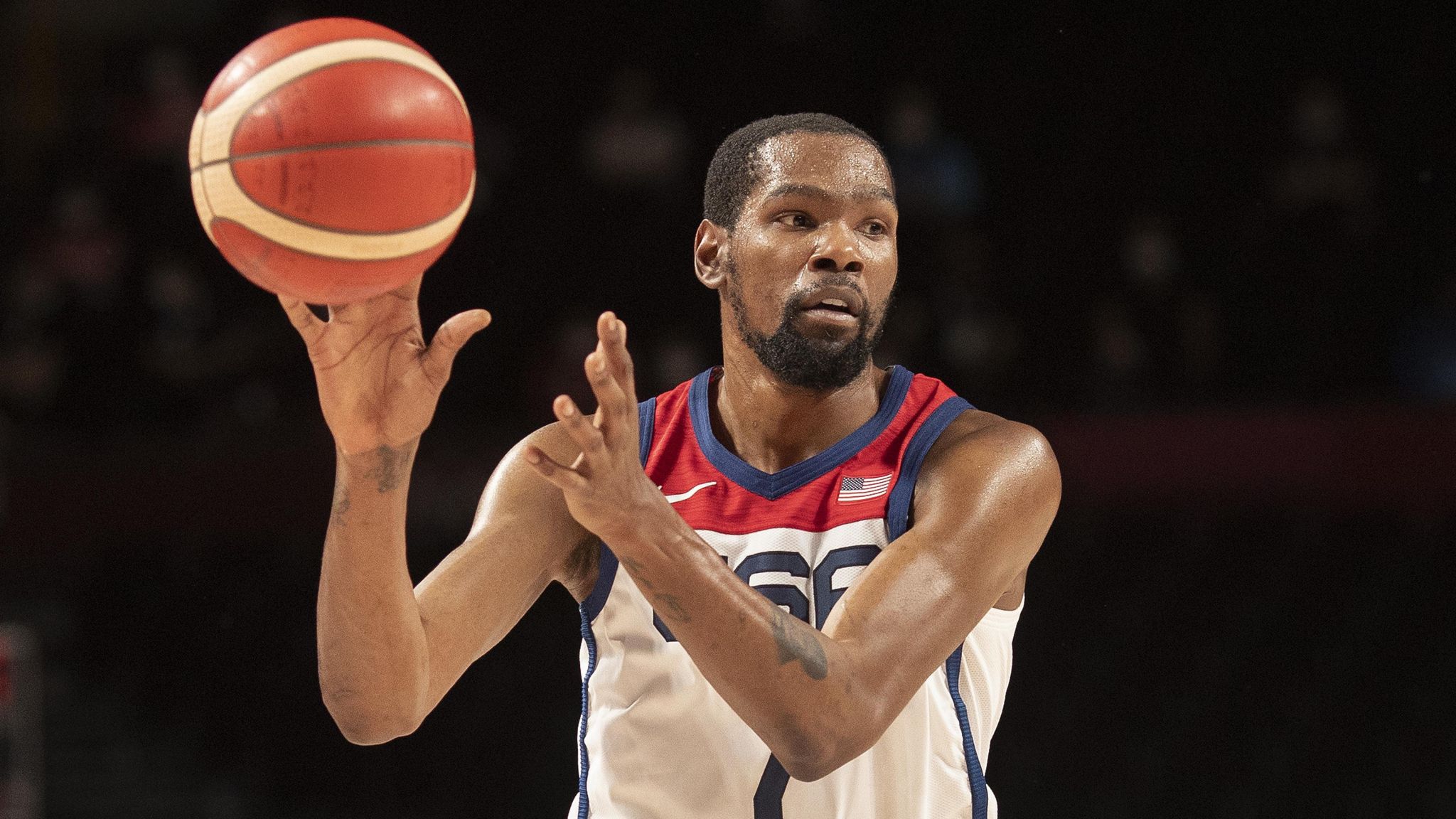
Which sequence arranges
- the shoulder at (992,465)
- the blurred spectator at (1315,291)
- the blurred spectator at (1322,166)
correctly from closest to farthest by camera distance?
the shoulder at (992,465) → the blurred spectator at (1315,291) → the blurred spectator at (1322,166)

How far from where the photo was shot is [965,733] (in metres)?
2.82

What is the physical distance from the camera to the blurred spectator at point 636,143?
7.06m

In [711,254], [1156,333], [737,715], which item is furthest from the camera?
[1156,333]

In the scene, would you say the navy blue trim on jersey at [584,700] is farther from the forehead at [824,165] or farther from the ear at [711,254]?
the forehead at [824,165]

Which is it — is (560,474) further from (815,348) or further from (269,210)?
(815,348)

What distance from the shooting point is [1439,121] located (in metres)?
6.54

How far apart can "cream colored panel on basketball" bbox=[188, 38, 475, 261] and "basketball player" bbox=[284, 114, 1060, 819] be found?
156 millimetres

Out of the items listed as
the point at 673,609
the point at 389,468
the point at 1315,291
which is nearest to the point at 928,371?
the point at 1315,291

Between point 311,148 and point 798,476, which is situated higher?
point 311,148

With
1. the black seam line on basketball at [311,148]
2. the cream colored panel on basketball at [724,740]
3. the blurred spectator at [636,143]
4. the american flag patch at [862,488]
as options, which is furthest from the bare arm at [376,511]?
the blurred spectator at [636,143]

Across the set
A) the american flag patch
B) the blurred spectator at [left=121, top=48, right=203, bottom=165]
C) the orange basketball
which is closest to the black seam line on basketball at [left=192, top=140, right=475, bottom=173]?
the orange basketball

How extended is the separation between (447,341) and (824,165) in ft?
2.89

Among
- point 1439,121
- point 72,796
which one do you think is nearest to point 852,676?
point 72,796

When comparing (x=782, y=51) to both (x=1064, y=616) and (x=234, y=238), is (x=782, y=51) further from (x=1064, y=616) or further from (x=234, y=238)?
(x=234, y=238)
